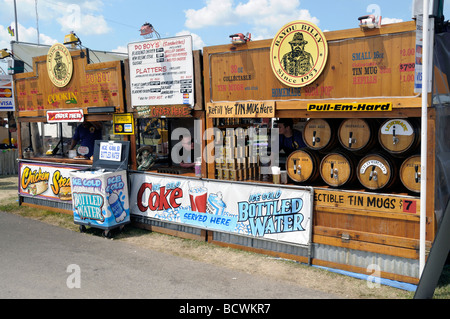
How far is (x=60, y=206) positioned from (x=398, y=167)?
8.17 metres

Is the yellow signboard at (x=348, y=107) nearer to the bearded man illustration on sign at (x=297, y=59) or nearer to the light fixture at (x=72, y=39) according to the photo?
the bearded man illustration on sign at (x=297, y=59)

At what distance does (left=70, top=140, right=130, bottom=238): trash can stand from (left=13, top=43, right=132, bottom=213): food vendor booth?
596mm

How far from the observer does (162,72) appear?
26.7ft

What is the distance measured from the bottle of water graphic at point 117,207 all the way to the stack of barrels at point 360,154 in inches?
144

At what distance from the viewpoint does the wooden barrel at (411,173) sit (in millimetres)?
5652

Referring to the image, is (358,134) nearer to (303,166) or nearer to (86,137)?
(303,166)

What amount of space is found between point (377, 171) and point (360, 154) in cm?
46

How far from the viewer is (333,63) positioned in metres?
6.17

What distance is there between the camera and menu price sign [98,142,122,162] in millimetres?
8875

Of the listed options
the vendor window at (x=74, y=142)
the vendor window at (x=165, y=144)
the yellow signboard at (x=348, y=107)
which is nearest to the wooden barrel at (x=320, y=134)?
the yellow signboard at (x=348, y=107)

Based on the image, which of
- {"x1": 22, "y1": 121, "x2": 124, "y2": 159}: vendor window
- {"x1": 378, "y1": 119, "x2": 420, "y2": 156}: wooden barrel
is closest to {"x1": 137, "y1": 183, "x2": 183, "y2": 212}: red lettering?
{"x1": 22, "y1": 121, "x2": 124, "y2": 159}: vendor window

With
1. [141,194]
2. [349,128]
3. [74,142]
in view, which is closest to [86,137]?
[74,142]

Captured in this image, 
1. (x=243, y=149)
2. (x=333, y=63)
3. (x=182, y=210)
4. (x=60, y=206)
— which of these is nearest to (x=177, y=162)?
(x=182, y=210)
